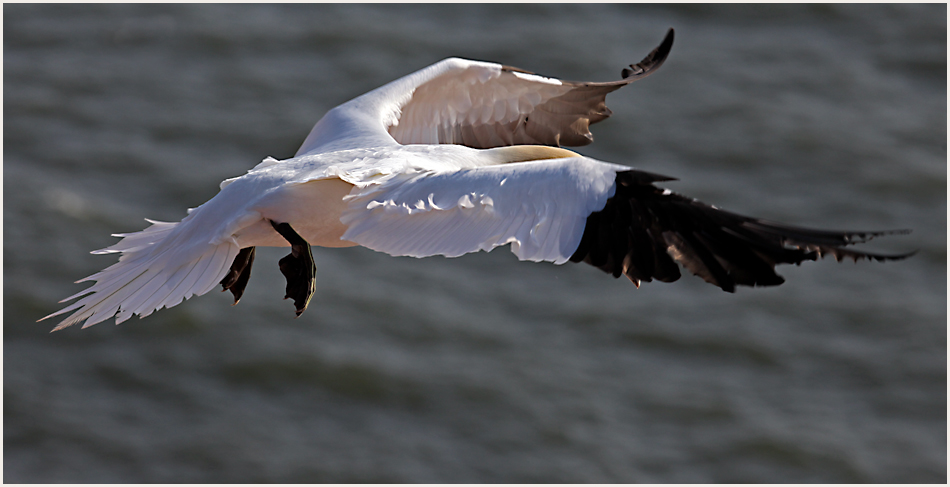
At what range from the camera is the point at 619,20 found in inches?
568

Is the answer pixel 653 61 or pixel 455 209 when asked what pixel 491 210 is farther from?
pixel 653 61

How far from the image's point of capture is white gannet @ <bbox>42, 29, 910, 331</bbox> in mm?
3297

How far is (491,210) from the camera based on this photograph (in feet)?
11.4

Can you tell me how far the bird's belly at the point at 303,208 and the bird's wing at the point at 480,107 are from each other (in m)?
0.99

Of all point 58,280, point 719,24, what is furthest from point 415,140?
point 719,24

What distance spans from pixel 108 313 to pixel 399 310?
8.04 meters

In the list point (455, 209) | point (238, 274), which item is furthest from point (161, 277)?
point (455, 209)

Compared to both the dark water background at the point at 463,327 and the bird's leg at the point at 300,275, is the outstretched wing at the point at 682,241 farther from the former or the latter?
the dark water background at the point at 463,327

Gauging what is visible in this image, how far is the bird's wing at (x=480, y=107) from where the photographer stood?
516 cm

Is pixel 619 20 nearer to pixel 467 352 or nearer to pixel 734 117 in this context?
pixel 734 117

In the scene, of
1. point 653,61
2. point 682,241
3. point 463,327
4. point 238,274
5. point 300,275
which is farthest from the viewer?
point 463,327

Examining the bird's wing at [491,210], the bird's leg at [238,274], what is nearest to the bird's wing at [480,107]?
the bird's leg at [238,274]

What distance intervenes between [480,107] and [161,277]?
2.02 metres

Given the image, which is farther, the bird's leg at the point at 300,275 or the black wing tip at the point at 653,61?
the black wing tip at the point at 653,61
